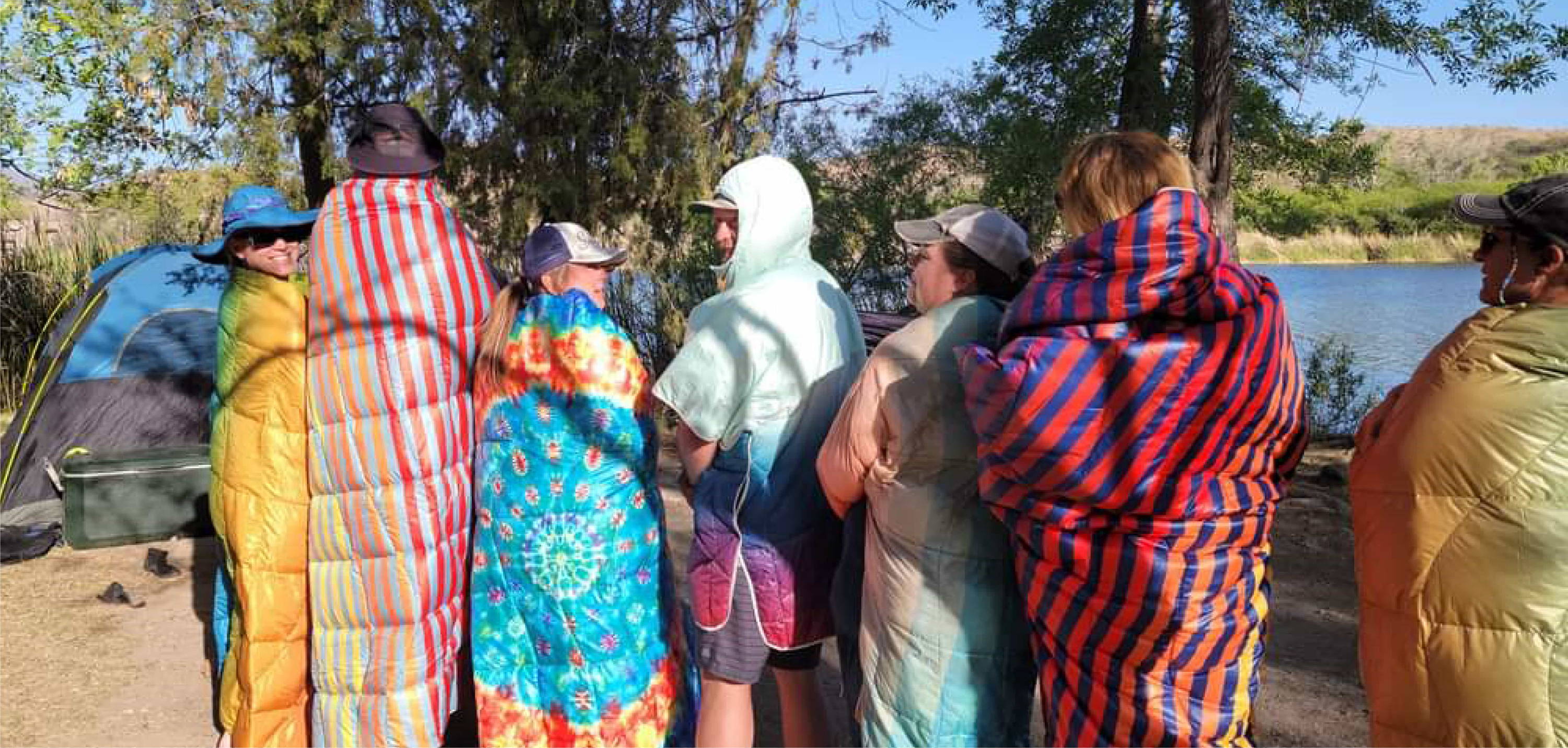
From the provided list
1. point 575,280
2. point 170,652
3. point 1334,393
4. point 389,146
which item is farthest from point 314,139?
point 1334,393

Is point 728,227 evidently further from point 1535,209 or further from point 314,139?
point 314,139

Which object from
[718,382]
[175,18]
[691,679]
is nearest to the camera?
[718,382]

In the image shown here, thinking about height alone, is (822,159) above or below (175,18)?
below

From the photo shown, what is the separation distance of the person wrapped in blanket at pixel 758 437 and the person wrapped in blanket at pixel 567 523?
0.22m

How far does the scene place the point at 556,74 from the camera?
6.73 meters

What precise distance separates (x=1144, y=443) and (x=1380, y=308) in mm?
13655

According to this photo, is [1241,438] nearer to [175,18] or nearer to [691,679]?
[691,679]

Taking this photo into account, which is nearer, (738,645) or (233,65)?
(738,645)

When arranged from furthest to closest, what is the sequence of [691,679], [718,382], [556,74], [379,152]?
[556,74] → [691,679] → [379,152] → [718,382]

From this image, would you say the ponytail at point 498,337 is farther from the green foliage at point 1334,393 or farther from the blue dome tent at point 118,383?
the green foliage at point 1334,393

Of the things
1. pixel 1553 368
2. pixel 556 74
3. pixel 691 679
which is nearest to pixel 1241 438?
pixel 1553 368

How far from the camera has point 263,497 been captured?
298cm

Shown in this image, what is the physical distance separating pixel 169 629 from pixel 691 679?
8.85ft

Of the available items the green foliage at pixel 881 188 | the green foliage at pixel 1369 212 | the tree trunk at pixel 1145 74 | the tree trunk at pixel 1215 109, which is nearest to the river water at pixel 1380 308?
the green foliage at pixel 1369 212
